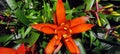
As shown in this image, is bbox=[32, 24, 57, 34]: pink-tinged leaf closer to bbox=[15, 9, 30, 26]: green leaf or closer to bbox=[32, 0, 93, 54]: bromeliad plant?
bbox=[32, 0, 93, 54]: bromeliad plant

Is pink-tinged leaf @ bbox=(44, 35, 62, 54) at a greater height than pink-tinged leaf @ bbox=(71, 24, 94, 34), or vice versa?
pink-tinged leaf @ bbox=(71, 24, 94, 34)

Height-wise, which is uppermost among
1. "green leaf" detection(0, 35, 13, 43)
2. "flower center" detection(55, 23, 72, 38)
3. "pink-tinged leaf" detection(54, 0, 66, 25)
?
"pink-tinged leaf" detection(54, 0, 66, 25)

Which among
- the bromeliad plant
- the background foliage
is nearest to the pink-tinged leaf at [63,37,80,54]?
the bromeliad plant

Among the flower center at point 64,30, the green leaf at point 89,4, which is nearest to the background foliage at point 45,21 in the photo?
the green leaf at point 89,4

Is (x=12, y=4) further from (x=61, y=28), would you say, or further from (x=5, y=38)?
(x=61, y=28)

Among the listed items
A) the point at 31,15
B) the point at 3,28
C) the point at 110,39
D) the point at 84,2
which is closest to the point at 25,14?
the point at 31,15

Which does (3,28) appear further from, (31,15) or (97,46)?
(97,46)

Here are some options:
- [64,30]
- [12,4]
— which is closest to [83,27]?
[64,30]

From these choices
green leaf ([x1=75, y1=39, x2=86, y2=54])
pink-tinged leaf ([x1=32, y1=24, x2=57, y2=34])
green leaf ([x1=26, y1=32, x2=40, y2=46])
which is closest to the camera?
pink-tinged leaf ([x1=32, y1=24, x2=57, y2=34])

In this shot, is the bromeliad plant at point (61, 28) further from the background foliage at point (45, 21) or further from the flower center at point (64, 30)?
the background foliage at point (45, 21)
